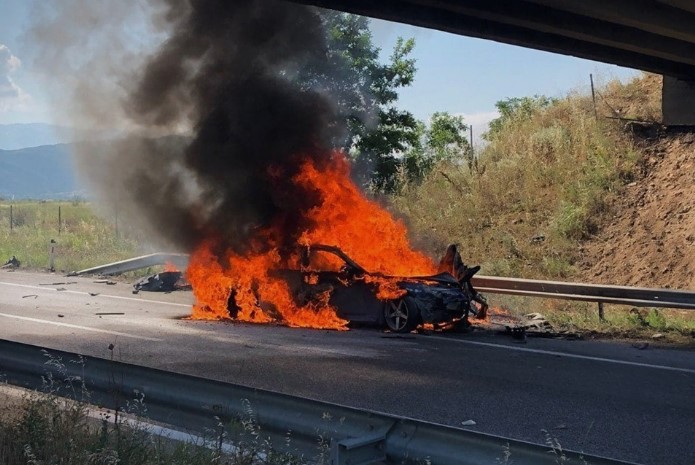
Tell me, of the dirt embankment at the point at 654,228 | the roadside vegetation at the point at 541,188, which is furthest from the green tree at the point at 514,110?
the dirt embankment at the point at 654,228

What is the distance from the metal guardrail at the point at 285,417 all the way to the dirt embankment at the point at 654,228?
1406cm

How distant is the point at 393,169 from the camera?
25.4 m

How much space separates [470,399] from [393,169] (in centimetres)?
1792

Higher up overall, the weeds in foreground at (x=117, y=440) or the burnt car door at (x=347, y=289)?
the burnt car door at (x=347, y=289)

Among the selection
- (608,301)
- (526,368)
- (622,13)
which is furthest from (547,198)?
(526,368)

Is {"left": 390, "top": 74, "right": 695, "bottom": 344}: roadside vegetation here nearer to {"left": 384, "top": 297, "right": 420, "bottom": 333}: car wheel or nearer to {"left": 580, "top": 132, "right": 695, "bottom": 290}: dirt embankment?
{"left": 580, "top": 132, "right": 695, "bottom": 290}: dirt embankment

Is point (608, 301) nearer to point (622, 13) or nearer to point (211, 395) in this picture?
point (622, 13)

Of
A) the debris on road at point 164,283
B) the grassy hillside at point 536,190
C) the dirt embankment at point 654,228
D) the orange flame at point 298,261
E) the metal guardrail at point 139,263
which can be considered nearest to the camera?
the orange flame at point 298,261

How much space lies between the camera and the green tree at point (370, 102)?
2175 cm

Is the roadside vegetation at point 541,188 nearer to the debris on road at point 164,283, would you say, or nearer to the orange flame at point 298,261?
the orange flame at point 298,261

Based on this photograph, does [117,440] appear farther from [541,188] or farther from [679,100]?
[541,188]

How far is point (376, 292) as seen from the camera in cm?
1259

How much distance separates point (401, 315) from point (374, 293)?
56 cm

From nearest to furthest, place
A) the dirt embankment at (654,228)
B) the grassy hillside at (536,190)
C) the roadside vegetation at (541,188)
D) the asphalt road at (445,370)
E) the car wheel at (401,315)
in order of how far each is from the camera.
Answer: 1. the asphalt road at (445,370)
2. the car wheel at (401,315)
3. the dirt embankment at (654,228)
4. the roadside vegetation at (541,188)
5. the grassy hillside at (536,190)
